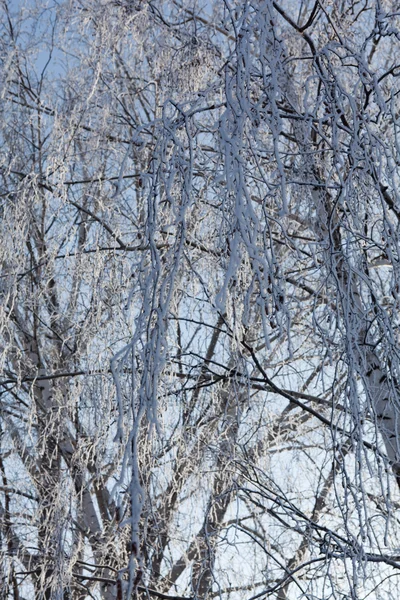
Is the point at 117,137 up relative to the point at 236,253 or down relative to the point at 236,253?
up

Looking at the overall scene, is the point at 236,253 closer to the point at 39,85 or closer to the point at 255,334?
the point at 255,334

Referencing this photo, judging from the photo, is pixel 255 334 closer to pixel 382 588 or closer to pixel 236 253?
pixel 382 588

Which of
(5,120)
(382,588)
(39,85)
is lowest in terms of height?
(382,588)

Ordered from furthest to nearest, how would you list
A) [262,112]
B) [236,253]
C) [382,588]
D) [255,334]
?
[255,334], [382,588], [262,112], [236,253]

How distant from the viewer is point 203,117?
413cm

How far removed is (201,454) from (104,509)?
9.13ft

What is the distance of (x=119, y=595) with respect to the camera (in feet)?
4.14

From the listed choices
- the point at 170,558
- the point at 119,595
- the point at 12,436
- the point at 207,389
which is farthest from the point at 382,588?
the point at 12,436

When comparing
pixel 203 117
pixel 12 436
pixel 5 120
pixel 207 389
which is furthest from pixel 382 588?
pixel 5 120

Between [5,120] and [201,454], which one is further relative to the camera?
Answer: [5,120]

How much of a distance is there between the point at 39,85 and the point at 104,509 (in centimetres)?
311

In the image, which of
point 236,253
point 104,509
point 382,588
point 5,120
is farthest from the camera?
point 104,509

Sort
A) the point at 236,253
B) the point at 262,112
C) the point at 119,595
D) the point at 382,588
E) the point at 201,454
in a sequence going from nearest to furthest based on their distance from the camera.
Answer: the point at 119,595 → the point at 236,253 → the point at 262,112 → the point at 382,588 → the point at 201,454

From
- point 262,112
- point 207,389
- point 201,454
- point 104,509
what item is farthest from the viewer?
point 104,509
